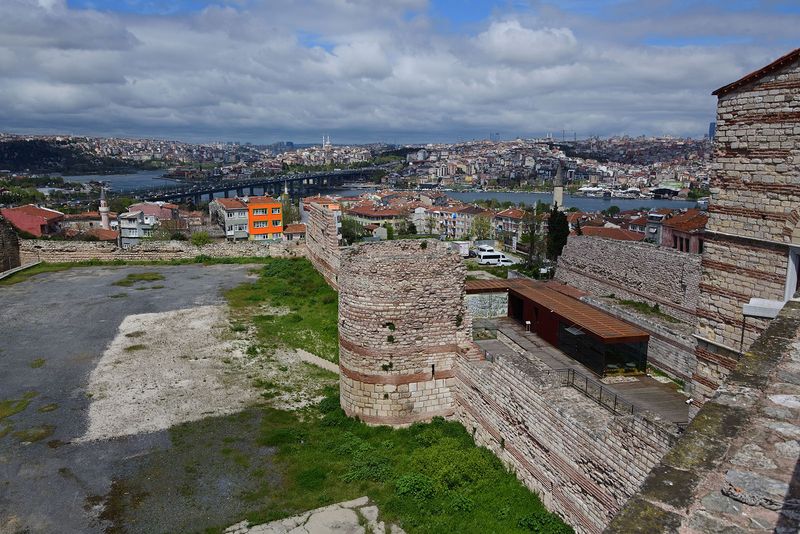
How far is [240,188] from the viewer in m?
140

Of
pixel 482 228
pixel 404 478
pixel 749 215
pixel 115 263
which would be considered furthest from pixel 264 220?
pixel 749 215

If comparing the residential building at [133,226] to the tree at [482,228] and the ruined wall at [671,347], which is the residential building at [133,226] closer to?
the tree at [482,228]

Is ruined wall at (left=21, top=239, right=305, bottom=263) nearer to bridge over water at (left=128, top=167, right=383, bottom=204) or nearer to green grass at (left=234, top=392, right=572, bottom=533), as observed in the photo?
green grass at (left=234, top=392, right=572, bottom=533)

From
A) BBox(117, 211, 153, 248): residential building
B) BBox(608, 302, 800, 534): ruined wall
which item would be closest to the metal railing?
BBox(608, 302, 800, 534): ruined wall

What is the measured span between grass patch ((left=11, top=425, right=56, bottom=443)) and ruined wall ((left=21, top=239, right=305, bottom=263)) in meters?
21.8

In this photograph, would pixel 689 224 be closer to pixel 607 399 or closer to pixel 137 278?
pixel 607 399

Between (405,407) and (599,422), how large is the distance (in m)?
4.69

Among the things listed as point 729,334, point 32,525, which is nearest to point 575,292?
point 729,334

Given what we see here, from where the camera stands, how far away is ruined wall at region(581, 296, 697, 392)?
1485 cm

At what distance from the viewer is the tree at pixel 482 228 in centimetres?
6275

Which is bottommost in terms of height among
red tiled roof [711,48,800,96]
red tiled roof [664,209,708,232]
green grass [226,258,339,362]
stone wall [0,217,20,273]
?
green grass [226,258,339,362]

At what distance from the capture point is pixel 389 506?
8930 millimetres

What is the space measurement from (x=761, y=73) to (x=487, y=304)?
12916 mm

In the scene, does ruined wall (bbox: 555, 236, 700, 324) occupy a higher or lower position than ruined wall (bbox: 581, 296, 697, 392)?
higher
